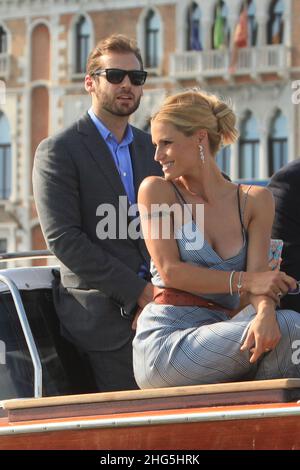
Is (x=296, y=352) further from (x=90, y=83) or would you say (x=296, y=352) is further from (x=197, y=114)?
(x=90, y=83)

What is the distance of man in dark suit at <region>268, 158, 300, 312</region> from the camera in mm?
4211

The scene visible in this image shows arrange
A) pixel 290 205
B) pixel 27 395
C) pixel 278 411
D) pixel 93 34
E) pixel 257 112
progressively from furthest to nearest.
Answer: pixel 93 34 → pixel 257 112 → pixel 290 205 → pixel 27 395 → pixel 278 411

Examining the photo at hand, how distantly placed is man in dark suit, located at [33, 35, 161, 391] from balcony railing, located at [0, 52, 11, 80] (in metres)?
23.7

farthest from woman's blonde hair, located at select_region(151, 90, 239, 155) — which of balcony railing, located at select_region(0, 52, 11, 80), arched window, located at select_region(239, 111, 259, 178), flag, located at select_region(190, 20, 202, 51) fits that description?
balcony railing, located at select_region(0, 52, 11, 80)

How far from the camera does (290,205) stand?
4.23 meters

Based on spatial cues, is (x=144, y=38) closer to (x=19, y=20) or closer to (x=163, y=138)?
(x=19, y=20)

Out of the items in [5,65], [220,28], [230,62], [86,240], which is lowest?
[86,240]

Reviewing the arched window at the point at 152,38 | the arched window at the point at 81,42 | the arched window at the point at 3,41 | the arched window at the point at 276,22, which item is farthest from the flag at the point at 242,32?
the arched window at the point at 3,41

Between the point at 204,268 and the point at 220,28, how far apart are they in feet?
73.8

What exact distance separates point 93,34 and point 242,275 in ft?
79.7

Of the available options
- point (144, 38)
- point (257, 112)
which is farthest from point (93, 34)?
point (257, 112)

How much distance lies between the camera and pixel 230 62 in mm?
25750

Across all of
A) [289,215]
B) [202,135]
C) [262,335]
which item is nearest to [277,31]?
[289,215]

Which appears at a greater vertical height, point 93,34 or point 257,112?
point 93,34
